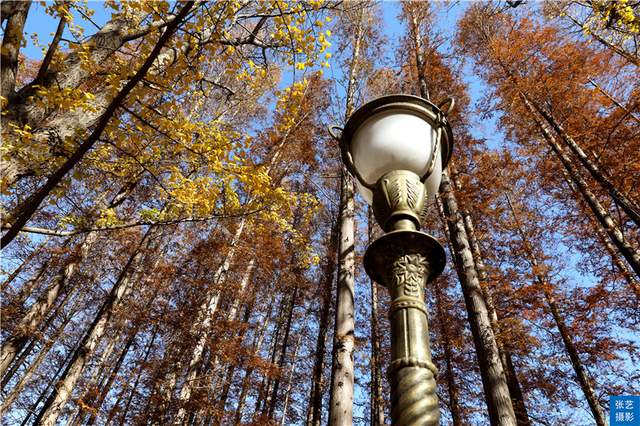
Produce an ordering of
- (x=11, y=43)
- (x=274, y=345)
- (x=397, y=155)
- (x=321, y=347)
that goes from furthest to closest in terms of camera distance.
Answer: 1. (x=274, y=345)
2. (x=321, y=347)
3. (x=11, y=43)
4. (x=397, y=155)

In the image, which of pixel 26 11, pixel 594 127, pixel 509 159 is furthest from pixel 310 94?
pixel 26 11

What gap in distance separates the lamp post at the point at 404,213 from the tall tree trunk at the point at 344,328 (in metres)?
3.30

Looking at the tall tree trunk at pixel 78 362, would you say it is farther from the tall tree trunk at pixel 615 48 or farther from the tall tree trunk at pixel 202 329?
the tall tree trunk at pixel 615 48

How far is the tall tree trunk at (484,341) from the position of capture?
4.11m

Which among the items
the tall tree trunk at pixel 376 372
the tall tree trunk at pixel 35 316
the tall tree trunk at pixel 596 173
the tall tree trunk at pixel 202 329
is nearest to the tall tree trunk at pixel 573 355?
the tall tree trunk at pixel 596 173

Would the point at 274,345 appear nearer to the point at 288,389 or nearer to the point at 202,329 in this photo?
the point at 288,389

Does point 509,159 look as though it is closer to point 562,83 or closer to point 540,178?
point 540,178

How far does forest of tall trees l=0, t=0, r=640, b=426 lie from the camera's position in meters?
3.73

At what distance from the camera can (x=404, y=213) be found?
1363 millimetres

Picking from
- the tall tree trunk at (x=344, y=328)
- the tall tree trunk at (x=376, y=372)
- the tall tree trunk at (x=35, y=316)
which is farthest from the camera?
the tall tree trunk at (x=376, y=372)

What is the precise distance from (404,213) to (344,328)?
3568 mm

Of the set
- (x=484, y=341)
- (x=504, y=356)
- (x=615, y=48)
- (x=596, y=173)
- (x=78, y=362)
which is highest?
(x=615, y=48)

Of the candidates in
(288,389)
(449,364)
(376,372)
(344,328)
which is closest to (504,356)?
(449,364)

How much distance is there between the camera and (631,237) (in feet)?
30.5
